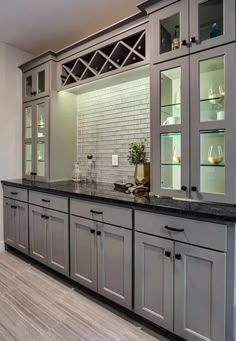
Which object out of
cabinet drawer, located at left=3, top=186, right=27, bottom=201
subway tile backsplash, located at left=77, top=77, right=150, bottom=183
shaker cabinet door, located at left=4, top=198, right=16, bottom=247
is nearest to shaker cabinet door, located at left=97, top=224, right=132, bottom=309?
subway tile backsplash, located at left=77, top=77, right=150, bottom=183

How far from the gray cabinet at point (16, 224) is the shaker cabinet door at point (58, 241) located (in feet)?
1.67

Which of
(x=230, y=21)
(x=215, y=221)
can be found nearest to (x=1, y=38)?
(x=230, y=21)

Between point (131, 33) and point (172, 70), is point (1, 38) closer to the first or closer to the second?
point (131, 33)

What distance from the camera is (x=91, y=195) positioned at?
2143 millimetres

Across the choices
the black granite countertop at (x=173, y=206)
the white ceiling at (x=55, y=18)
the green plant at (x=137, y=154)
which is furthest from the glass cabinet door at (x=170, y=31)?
the black granite countertop at (x=173, y=206)

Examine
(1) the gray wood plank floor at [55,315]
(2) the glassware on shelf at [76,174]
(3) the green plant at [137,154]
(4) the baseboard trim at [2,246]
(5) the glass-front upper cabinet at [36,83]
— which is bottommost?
(1) the gray wood plank floor at [55,315]

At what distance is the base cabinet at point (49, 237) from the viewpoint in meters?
2.46

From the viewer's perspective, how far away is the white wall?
10.9 feet

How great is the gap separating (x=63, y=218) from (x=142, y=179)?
870mm

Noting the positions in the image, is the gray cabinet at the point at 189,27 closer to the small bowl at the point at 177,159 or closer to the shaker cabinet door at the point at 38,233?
the small bowl at the point at 177,159

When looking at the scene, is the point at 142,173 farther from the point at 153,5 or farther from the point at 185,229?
the point at 153,5

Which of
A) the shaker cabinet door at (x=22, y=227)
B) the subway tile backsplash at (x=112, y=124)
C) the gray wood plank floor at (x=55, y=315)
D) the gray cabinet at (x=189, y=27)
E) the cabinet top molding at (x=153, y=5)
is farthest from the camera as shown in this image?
the shaker cabinet door at (x=22, y=227)

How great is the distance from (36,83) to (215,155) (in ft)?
8.35

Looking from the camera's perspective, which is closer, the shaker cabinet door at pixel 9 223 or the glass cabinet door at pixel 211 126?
the glass cabinet door at pixel 211 126
